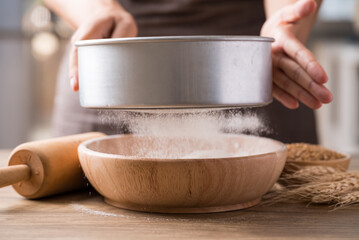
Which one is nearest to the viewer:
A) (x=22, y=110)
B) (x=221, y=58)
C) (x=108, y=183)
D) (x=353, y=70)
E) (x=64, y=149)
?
(x=221, y=58)

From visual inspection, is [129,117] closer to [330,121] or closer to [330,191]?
[330,191]

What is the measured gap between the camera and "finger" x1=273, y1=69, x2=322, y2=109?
86 centimetres

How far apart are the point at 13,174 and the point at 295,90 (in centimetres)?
48

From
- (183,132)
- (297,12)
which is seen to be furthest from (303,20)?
(183,132)

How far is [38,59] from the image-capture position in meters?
3.24

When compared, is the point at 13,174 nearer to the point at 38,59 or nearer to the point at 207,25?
the point at 207,25

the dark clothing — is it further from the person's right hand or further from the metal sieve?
the metal sieve

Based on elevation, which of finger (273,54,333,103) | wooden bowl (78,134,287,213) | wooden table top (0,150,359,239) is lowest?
wooden table top (0,150,359,239)

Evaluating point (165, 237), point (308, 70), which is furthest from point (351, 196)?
point (165, 237)

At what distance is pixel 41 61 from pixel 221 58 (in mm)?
2808

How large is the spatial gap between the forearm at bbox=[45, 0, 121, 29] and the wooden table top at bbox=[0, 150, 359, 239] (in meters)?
0.37

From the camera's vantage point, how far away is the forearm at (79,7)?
3.11ft

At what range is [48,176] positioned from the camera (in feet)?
2.62

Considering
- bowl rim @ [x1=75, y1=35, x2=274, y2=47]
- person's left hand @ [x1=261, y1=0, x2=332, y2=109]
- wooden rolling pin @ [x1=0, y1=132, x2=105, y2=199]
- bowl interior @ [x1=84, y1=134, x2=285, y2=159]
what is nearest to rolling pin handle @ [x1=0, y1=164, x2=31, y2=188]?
wooden rolling pin @ [x1=0, y1=132, x2=105, y2=199]
